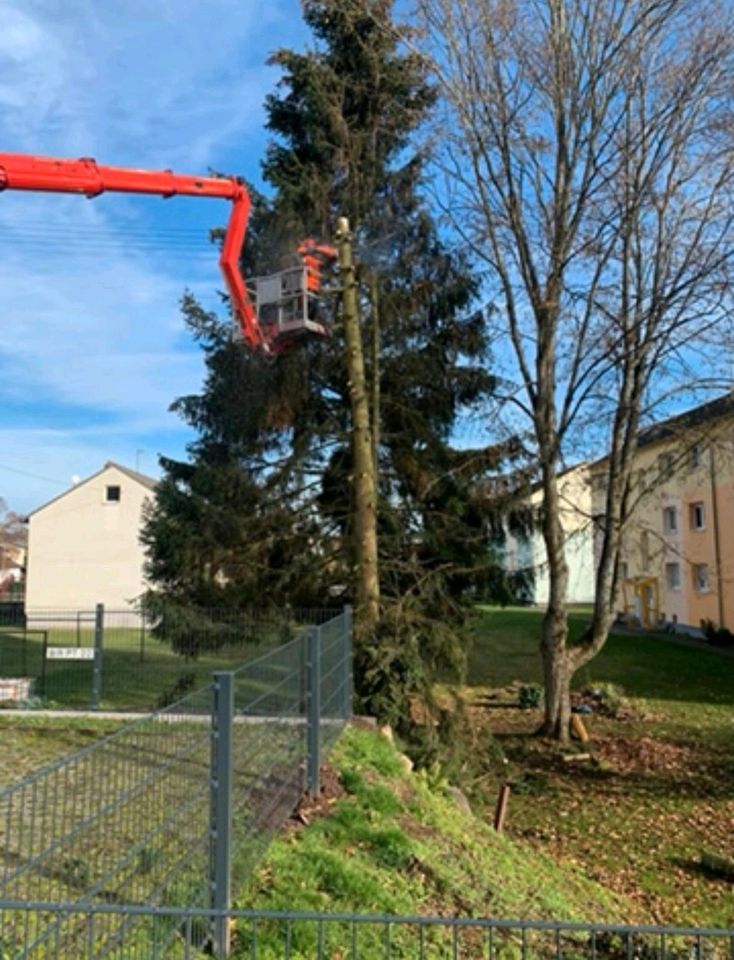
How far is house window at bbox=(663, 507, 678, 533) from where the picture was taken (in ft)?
105

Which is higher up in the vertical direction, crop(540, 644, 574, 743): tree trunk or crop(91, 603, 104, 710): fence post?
crop(91, 603, 104, 710): fence post

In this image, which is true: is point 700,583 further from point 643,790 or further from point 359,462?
point 359,462

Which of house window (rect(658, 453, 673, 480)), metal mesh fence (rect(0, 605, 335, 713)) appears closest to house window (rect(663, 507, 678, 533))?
house window (rect(658, 453, 673, 480))

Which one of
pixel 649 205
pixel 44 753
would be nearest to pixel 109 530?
pixel 649 205

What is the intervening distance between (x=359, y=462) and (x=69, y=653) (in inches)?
195

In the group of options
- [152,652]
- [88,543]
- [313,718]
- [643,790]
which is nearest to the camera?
[313,718]

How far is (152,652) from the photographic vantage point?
13.5 metres

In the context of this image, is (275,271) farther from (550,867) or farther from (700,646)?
(700,646)

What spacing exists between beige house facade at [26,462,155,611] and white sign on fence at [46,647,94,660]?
30601 millimetres

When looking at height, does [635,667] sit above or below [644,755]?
above

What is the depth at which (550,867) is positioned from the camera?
773 centimetres

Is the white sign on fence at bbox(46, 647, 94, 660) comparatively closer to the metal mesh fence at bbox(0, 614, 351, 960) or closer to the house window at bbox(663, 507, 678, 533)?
the metal mesh fence at bbox(0, 614, 351, 960)

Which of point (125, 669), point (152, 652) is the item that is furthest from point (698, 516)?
point (125, 669)

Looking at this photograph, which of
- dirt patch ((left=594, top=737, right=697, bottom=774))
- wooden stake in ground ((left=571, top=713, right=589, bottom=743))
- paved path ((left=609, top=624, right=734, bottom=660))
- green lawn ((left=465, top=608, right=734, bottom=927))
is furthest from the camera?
paved path ((left=609, top=624, right=734, bottom=660))
